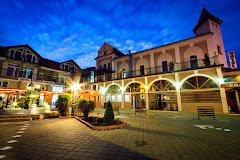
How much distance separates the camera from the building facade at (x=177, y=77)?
13.6m

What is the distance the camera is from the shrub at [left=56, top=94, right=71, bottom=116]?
10938 millimetres

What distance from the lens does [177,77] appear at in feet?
49.9

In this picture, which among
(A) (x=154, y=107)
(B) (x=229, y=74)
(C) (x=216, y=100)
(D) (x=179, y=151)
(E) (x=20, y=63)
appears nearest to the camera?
(D) (x=179, y=151)

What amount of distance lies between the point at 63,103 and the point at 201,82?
55.1 ft

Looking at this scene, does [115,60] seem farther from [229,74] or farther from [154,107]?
[229,74]

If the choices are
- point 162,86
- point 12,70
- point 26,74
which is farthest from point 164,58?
point 12,70

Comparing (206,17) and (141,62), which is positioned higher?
(206,17)

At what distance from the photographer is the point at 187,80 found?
15055 mm

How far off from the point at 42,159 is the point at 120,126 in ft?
13.9

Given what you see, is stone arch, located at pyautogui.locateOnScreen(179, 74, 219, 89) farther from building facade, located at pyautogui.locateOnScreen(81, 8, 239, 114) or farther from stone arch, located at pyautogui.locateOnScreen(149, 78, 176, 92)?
stone arch, located at pyautogui.locateOnScreen(149, 78, 176, 92)

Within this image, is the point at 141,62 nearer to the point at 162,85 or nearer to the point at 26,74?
the point at 162,85

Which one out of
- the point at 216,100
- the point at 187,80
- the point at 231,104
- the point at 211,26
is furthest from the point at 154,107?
the point at 211,26

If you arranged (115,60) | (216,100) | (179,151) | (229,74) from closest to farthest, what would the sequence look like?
1. (179,151)
2. (216,100)
3. (229,74)
4. (115,60)

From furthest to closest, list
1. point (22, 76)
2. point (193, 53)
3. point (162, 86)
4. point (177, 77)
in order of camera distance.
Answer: point (22, 76) → point (162, 86) → point (193, 53) → point (177, 77)
